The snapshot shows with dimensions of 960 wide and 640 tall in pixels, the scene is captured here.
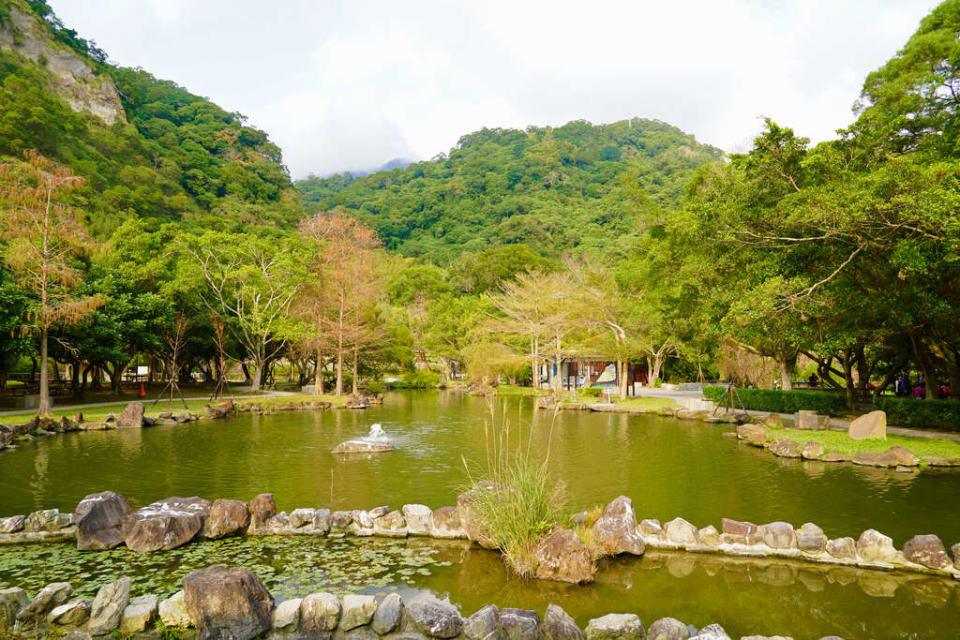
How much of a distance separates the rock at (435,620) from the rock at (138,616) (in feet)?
6.42

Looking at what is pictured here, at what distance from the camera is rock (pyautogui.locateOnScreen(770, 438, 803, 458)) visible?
11461mm

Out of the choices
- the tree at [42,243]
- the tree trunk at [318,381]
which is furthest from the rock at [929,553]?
the tree trunk at [318,381]

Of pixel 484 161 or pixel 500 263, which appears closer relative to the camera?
pixel 500 263

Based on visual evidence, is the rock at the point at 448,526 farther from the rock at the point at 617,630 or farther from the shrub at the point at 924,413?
the shrub at the point at 924,413

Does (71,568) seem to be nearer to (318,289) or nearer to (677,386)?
(318,289)

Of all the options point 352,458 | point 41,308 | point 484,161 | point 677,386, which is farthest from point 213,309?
point 484,161

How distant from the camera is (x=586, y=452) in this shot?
12.0 m

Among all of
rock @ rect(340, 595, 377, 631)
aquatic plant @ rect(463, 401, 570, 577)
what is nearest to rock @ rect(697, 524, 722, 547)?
aquatic plant @ rect(463, 401, 570, 577)

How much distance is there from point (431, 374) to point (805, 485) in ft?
101

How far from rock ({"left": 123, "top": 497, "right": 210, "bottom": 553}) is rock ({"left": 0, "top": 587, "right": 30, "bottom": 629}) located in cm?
159

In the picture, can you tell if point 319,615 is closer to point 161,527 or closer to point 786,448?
point 161,527

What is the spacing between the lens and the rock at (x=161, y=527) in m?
5.79

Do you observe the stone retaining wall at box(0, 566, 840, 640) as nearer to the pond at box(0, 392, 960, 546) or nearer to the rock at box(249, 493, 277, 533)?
the pond at box(0, 392, 960, 546)

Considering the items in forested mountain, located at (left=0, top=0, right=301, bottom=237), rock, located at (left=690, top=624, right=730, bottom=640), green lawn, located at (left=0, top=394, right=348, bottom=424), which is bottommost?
rock, located at (left=690, top=624, right=730, bottom=640)
